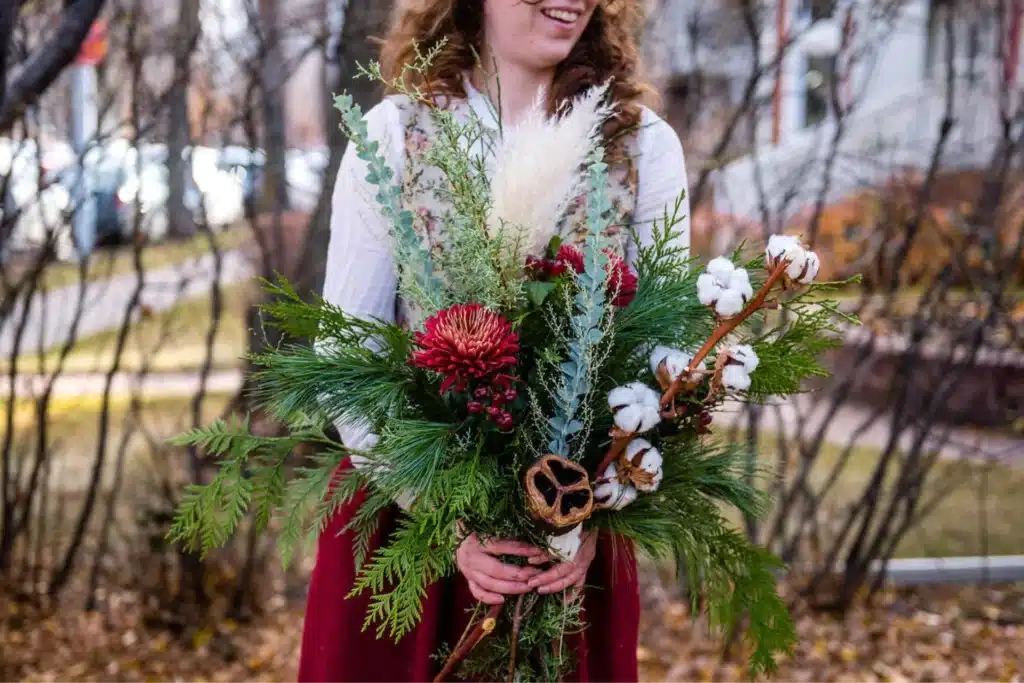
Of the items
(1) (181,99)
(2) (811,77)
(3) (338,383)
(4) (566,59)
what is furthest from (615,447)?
(2) (811,77)

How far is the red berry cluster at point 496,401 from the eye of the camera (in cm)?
129

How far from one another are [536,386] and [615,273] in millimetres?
176

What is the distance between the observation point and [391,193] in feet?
4.50

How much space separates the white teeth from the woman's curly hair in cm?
15

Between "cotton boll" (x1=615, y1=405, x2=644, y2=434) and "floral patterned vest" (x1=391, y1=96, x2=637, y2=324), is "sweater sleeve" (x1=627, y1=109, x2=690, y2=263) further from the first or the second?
"cotton boll" (x1=615, y1=405, x2=644, y2=434)

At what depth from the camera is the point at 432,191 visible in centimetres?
150

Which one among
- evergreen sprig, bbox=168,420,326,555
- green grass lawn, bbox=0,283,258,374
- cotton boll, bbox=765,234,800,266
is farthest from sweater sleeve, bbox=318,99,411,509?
green grass lawn, bbox=0,283,258,374

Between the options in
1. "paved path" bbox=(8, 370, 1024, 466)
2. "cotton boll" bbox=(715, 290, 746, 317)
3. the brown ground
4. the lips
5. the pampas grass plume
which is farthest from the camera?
"paved path" bbox=(8, 370, 1024, 466)

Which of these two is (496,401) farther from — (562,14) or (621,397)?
(562,14)

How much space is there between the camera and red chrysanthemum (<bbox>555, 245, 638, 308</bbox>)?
52.3 inches

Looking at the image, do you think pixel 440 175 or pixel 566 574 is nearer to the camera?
pixel 566 574

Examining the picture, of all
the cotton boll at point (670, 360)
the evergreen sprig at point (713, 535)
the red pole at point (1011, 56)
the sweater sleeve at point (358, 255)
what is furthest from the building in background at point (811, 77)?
the cotton boll at point (670, 360)

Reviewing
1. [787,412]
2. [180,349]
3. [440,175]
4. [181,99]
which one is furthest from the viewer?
[180,349]

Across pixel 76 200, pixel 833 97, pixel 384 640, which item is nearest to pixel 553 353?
pixel 384 640
